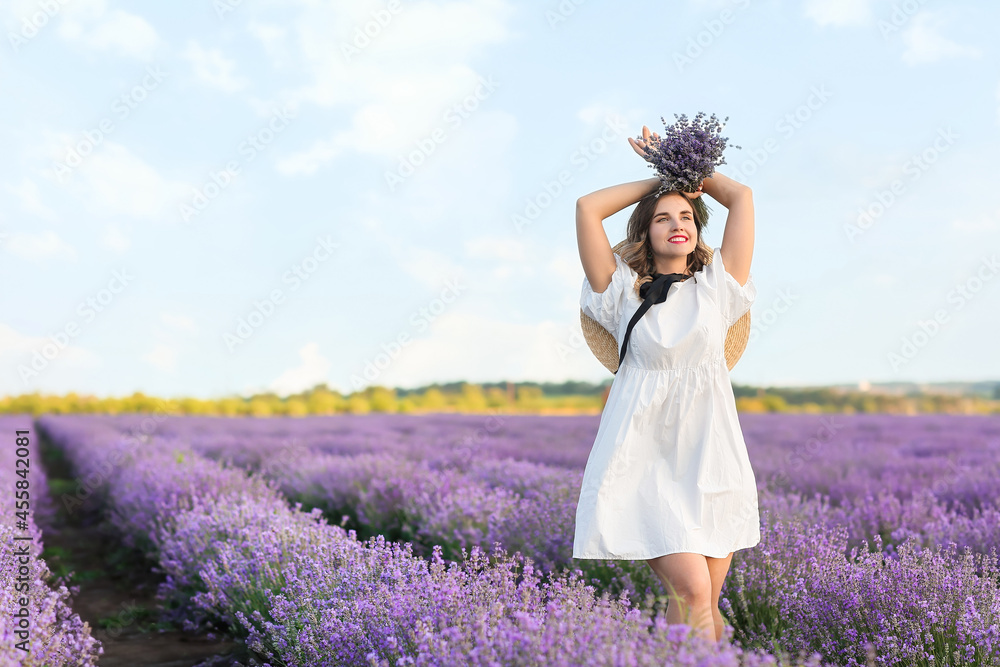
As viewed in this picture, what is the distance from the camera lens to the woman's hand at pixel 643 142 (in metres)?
2.43

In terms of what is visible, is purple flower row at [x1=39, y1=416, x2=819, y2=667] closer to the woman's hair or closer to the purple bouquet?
the woman's hair

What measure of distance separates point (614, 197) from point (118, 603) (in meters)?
4.24

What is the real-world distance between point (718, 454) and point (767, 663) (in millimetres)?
882

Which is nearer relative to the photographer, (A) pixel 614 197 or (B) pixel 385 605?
(B) pixel 385 605

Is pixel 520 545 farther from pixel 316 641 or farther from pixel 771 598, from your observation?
pixel 316 641

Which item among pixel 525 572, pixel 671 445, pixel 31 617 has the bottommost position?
pixel 31 617

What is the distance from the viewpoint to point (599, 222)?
7.91 feet

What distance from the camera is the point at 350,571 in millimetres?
2588

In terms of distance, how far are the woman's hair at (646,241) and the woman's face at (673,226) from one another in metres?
0.03

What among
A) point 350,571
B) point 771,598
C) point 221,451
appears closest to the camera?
point 350,571

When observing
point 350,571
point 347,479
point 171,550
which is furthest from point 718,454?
point 347,479

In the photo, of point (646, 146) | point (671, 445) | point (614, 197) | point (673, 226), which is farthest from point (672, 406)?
point (646, 146)

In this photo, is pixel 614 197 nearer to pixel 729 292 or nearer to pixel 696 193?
pixel 696 193

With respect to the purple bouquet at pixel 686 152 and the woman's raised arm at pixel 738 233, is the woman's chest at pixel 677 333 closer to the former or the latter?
the woman's raised arm at pixel 738 233
